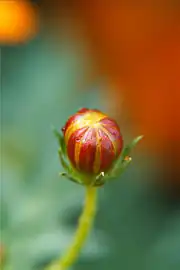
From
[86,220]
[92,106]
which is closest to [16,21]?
[92,106]

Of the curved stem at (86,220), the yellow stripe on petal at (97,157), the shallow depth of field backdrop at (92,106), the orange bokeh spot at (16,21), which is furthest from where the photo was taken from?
the orange bokeh spot at (16,21)

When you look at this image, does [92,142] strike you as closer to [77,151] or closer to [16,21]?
[77,151]

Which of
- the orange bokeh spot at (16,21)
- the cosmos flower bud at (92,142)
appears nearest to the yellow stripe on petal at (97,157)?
the cosmos flower bud at (92,142)

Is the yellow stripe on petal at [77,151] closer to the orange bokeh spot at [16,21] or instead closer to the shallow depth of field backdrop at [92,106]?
the shallow depth of field backdrop at [92,106]

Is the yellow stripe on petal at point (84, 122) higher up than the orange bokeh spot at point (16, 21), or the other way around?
the orange bokeh spot at point (16, 21)

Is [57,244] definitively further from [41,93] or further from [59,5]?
[59,5]

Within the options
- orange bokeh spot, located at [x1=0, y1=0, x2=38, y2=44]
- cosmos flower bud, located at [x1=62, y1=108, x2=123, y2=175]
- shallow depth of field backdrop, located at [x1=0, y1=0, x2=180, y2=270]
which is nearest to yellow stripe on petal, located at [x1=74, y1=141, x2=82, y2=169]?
cosmos flower bud, located at [x1=62, y1=108, x2=123, y2=175]
